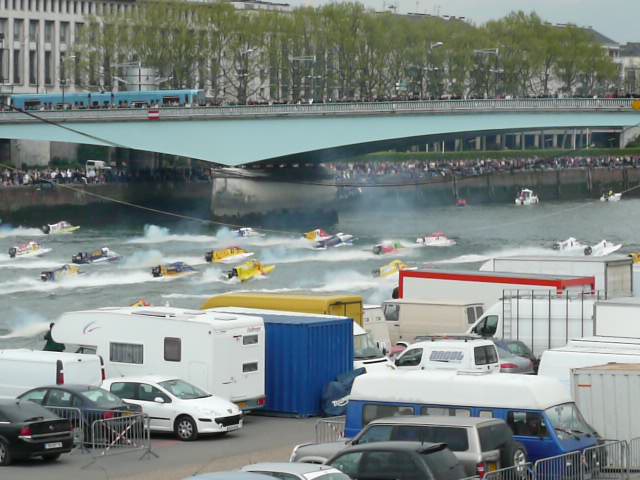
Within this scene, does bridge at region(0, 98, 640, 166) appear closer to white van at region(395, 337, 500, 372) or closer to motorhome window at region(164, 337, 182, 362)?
white van at region(395, 337, 500, 372)

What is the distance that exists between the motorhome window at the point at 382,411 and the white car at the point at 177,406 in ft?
11.0

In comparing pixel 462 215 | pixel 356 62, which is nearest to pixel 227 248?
pixel 462 215

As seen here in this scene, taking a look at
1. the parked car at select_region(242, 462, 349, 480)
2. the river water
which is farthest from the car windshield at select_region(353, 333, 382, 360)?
the river water

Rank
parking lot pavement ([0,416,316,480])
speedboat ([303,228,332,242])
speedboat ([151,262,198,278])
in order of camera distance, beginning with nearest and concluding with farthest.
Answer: parking lot pavement ([0,416,316,480]) < speedboat ([151,262,198,278]) < speedboat ([303,228,332,242])

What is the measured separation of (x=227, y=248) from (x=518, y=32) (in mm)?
60478

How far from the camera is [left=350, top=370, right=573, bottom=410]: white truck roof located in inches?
747

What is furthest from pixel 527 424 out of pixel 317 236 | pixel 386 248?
pixel 317 236

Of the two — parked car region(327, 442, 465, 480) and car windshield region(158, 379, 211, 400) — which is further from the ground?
parked car region(327, 442, 465, 480)

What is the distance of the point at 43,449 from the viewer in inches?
780

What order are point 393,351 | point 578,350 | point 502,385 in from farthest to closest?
1. point 393,351
2. point 578,350
3. point 502,385

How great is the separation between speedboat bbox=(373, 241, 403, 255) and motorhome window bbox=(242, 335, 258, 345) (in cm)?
5009

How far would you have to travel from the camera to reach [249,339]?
2434 cm

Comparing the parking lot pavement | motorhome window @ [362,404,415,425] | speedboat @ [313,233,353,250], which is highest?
motorhome window @ [362,404,415,425]

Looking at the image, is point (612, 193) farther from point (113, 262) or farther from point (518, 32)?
point (113, 262)
